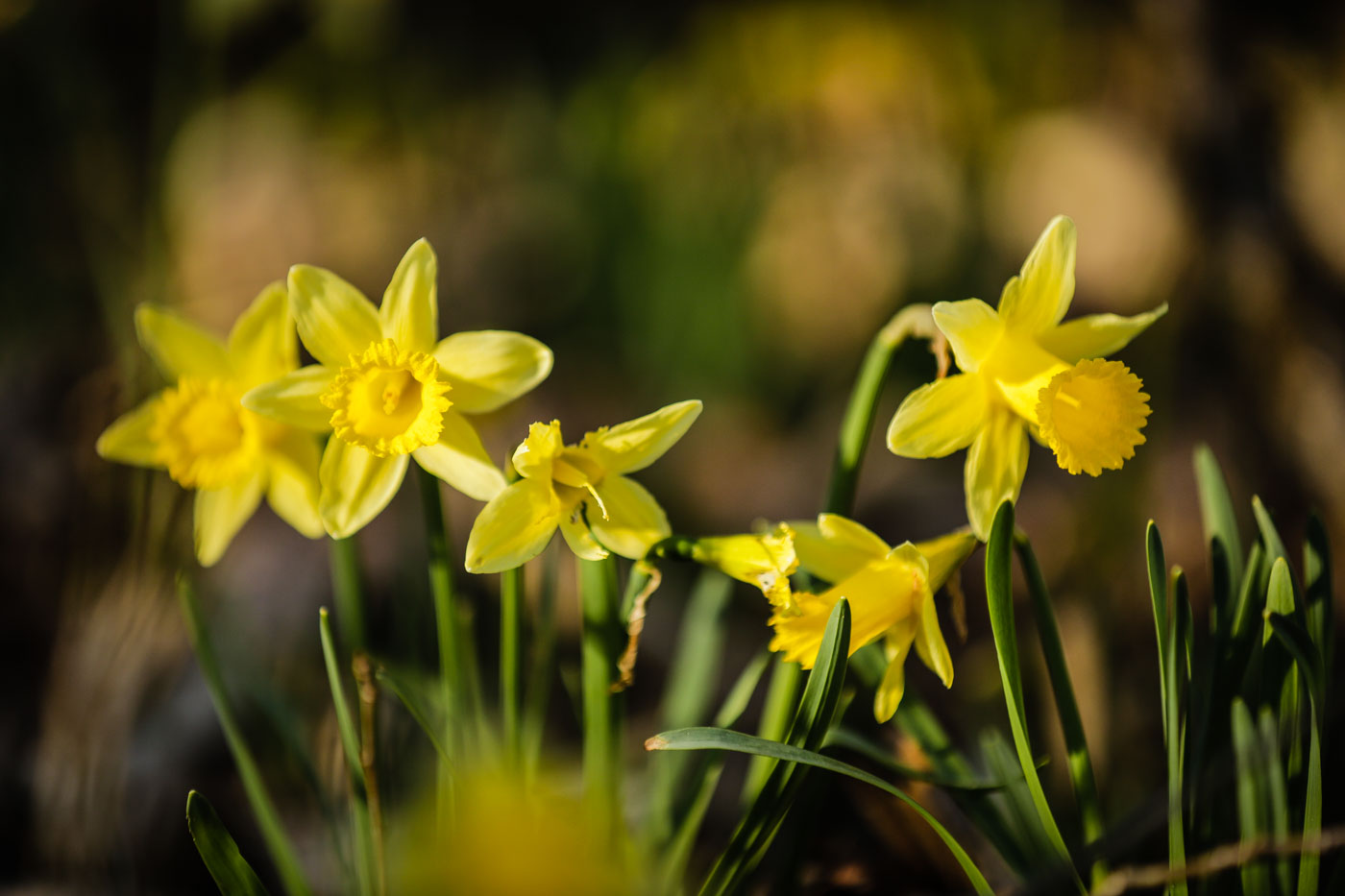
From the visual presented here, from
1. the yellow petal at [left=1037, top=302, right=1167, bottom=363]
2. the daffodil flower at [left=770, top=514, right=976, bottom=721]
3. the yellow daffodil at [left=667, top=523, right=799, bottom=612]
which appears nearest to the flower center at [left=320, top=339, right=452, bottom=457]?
the yellow daffodil at [left=667, top=523, right=799, bottom=612]

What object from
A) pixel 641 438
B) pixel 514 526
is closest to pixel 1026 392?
pixel 641 438

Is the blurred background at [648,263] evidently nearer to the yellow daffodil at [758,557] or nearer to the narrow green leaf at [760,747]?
the narrow green leaf at [760,747]

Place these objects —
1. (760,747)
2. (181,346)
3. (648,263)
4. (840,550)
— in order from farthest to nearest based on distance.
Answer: (648,263) → (181,346) → (840,550) → (760,747)

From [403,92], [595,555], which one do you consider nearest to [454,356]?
[595,555]

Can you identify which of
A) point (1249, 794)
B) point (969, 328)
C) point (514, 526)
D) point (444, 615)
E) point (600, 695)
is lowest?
point (1249, 794)

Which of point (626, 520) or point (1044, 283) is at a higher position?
point (1044, 283)

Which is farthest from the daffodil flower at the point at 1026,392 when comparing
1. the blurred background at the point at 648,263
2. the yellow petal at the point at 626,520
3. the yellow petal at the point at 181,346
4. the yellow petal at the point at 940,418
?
the yellow petal at the point at 181,346

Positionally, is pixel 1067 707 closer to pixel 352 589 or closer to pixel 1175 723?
pixel 1175 723
